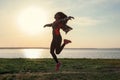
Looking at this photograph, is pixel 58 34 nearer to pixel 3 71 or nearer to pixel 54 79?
pixel 54 79

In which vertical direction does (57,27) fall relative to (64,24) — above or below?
below

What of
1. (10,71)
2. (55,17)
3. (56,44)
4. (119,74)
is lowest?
(10,71)

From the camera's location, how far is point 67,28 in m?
19.1

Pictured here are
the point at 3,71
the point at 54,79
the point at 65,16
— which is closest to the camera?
the point at 65,16

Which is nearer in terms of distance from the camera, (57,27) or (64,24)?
(57,27)

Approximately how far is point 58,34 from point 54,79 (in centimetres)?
1009

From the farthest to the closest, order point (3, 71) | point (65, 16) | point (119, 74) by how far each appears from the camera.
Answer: point (3, 71)
point (119, 74)
point (65, 16)

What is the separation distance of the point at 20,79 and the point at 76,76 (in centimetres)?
448

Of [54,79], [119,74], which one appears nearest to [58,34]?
[54,79]

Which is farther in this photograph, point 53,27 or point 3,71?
point 3,71

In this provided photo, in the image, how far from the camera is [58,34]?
1853 centimetres

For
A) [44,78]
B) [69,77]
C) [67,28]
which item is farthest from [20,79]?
[67,28]

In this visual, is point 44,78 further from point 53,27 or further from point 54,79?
point 53,27

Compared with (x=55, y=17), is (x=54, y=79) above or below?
below
